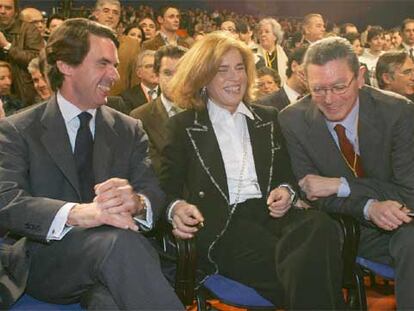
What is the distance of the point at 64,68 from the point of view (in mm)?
2445

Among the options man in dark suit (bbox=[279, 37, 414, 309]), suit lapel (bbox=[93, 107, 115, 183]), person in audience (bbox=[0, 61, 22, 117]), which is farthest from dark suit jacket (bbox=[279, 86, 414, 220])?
person in audience (bbox=[0, 61, 22, 117])

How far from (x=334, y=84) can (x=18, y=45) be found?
3.30m

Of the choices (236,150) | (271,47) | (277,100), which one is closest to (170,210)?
(236,150)

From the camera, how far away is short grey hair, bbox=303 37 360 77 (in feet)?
8.65

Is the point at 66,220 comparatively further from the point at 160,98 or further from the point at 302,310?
the point at 160,98

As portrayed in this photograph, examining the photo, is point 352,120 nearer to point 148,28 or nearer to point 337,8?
point 148,28

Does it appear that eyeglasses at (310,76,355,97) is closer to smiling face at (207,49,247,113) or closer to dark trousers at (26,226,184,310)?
smiling face at (207,49,247,113)

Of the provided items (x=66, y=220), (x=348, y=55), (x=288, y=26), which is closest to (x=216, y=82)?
(x=348, y=55)

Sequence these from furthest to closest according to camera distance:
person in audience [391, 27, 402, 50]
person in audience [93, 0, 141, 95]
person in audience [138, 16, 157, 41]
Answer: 1. person in audience [391, 27, 402, 50]
2. person in audience [138, 16, 157, 41]
3. person in audience [93, 0, 141, 95]

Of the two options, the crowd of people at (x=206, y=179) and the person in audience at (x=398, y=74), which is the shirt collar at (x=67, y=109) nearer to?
the crowd of people at (x=206, y=179)

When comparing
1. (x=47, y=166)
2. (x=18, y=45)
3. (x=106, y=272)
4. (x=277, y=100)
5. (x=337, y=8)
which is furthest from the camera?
(x=337, y=8)

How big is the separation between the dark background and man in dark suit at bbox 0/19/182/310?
26.7 feet

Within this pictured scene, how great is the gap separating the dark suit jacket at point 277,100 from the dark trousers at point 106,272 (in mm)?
2255

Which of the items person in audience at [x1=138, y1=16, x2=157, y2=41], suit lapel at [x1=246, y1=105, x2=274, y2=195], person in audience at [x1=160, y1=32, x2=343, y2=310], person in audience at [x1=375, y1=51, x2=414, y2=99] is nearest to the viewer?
person in audience at [x1=160, y1=32, x2=343, y2=310]
